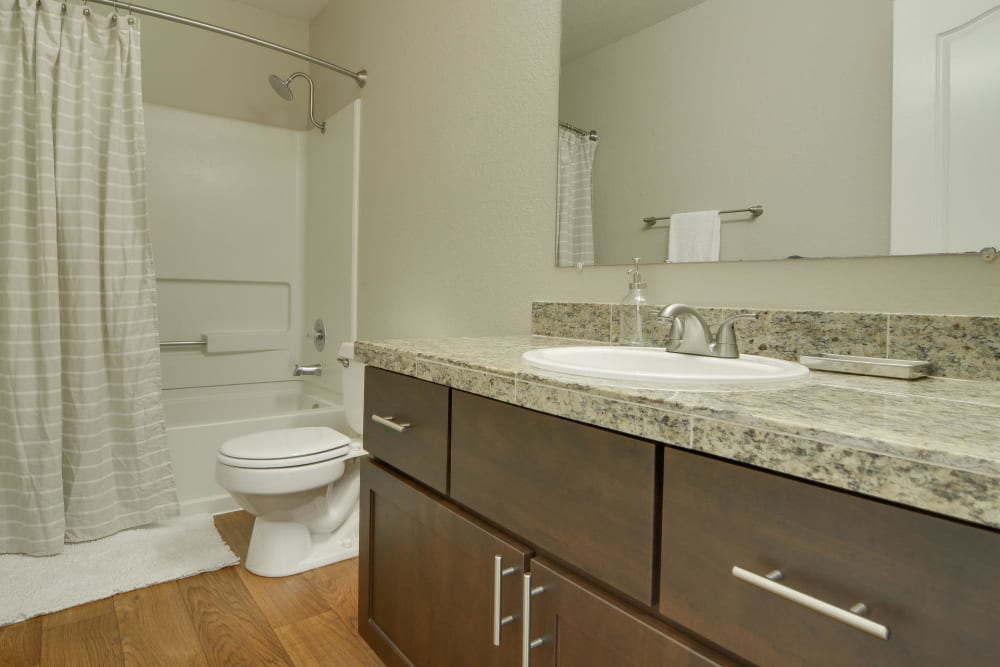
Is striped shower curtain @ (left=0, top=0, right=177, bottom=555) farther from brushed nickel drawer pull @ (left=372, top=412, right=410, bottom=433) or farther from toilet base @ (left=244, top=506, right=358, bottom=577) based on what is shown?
brushed nickel drawer pull @ (left=372, top=412, right=410, bottom=433)

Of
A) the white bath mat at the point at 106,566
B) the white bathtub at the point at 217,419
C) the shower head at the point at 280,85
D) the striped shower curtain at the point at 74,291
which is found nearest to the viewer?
the white bath mat at the point at 106,566

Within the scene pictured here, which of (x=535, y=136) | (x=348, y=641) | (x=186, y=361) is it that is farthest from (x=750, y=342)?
(x=186, y=361)

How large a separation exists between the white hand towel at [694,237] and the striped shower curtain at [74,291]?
193 centimetres

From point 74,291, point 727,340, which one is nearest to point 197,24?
point 74,291

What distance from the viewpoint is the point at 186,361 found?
2812mm

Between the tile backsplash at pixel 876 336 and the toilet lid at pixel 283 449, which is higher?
the tile backsplash at pixel 876 336

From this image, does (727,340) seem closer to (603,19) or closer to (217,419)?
(603,19)

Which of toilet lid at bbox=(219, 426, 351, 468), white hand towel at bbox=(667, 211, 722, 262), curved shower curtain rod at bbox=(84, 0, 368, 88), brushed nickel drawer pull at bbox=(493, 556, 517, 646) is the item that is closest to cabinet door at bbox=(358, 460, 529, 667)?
brushed nickel drawer pull at bbox=(493, 556, 517, 646)

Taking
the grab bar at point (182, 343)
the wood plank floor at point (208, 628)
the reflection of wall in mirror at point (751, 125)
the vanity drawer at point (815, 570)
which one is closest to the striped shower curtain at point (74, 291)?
the wood plank floor at point (208, 628)

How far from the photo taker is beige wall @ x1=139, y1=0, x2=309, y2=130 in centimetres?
271

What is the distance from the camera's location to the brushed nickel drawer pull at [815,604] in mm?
435

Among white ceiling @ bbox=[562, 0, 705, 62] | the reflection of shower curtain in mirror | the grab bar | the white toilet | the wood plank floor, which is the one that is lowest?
the wood plank floor

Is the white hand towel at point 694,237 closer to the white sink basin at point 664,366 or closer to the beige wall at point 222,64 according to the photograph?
the white sink basin at point 664,366

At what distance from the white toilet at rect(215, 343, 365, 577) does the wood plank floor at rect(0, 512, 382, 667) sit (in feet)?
0.29
